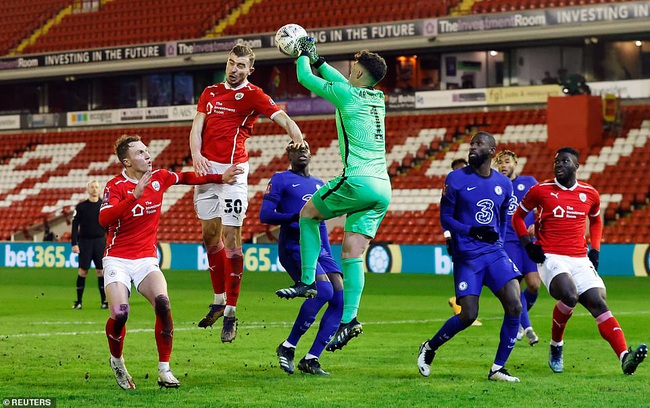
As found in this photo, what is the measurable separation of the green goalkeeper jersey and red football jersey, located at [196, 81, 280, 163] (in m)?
1.47

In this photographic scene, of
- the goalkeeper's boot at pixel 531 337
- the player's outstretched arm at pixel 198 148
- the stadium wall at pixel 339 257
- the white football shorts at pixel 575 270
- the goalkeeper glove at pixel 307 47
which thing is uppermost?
the goalkeeper glove at pixel 307 47

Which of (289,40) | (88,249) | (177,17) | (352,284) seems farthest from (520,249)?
(177,17)

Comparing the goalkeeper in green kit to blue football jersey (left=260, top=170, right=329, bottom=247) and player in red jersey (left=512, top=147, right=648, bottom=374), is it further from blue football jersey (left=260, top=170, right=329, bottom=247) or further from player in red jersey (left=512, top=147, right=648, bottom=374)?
player in red jersey (left=512, top=147, right=648, bottom=374)

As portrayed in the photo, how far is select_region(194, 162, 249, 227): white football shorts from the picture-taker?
36.3ft

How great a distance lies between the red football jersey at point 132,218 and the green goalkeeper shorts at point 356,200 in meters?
1.37

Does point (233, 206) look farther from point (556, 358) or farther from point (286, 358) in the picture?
point (556, 358)

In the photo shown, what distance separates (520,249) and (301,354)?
3049 millimetres

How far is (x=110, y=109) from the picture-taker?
143ft

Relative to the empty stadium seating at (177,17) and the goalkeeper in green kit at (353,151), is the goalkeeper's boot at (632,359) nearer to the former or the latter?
the goalkeeper in green kit at (353,151)

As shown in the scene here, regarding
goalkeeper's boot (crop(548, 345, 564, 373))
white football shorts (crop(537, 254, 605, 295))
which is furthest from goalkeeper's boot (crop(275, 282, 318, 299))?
goalkeeper's boot (crop(548, 345, 564, 373))

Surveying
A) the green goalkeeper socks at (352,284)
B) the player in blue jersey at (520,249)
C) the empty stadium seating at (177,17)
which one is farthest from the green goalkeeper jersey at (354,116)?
the empty stadium seating at (177,17)

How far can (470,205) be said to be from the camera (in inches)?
407

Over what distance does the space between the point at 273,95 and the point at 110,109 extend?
7.10 metres

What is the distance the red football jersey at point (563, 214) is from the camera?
36.3 ft
